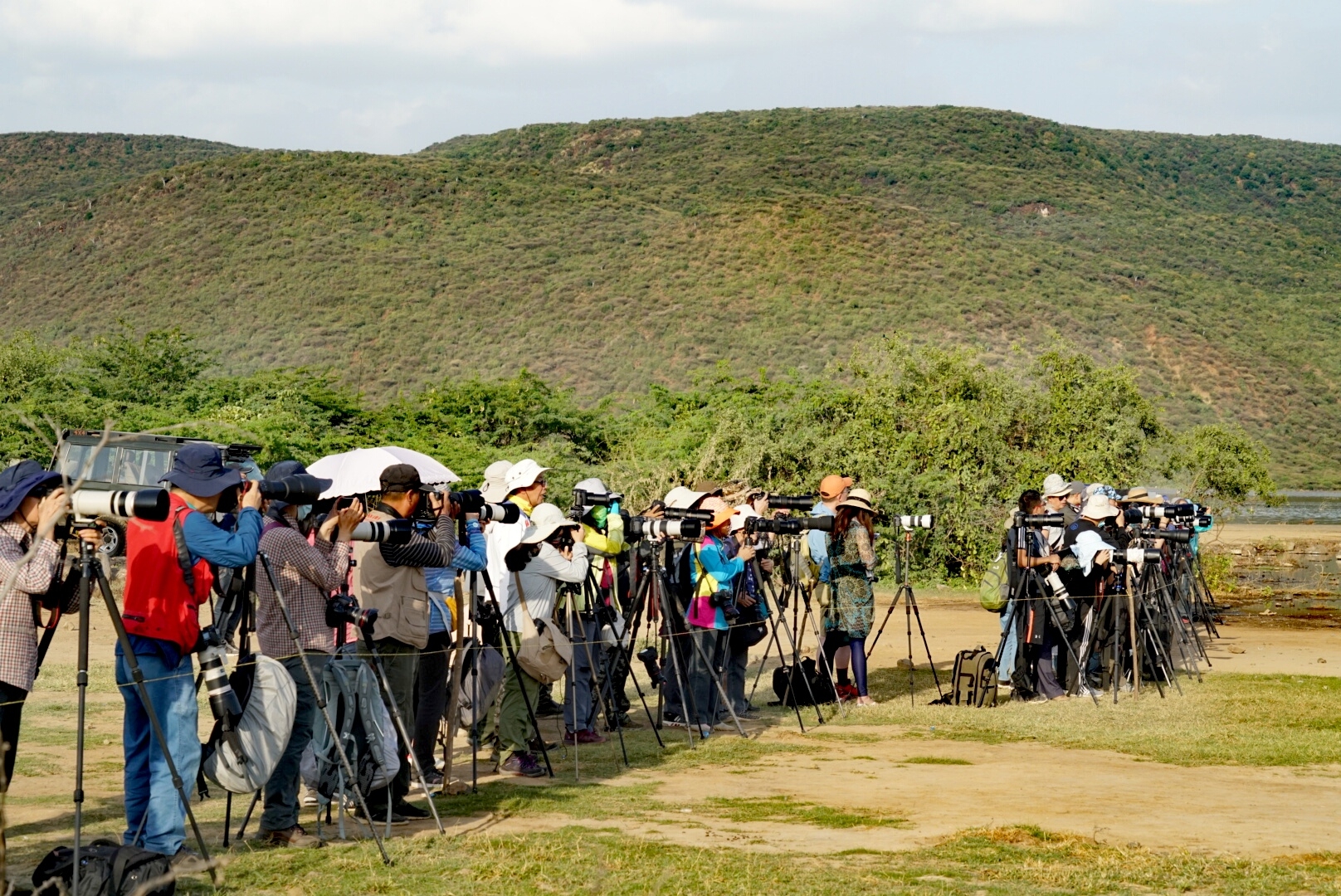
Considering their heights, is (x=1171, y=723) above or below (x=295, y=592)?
below

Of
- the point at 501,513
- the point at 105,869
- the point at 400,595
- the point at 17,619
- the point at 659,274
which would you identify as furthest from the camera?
the point at 659,274

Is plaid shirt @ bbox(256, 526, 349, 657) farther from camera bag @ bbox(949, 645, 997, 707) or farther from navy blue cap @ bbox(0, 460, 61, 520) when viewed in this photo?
camera bag @ bbox(949, 645, 997, 707)

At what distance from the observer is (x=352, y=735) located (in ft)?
22.8

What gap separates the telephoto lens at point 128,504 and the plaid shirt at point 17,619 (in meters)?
0.85

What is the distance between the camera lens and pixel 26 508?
19.9 ft

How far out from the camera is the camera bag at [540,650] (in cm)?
837

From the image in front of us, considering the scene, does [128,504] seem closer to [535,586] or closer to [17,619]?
[17,619]

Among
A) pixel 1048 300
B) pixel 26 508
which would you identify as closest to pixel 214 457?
pixel 26 508

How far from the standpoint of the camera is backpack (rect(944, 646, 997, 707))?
38.3ft

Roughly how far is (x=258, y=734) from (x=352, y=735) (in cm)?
87

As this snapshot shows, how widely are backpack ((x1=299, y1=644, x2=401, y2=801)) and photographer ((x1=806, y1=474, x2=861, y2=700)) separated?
504 cm

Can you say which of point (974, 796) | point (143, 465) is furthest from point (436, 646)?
point (143, 465)

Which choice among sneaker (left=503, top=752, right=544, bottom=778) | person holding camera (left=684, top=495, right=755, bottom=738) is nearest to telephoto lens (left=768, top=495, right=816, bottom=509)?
person holding camera (left=684, top=495, right=755, bottom=738)

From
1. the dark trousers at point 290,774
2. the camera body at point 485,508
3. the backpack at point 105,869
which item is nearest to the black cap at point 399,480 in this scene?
the camera body at point 485,508
